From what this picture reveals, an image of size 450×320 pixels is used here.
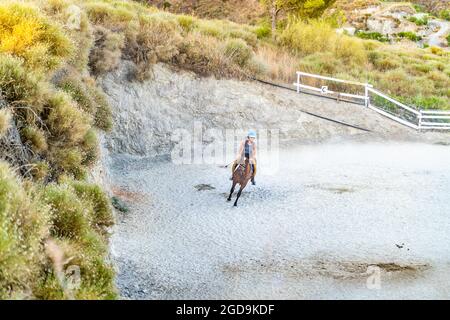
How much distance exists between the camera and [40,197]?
870 centimetres

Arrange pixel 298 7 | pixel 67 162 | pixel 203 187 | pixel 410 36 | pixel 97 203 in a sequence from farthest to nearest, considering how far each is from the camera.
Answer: pixel 410 36, pixel 298 7, pixel 203 187, pixel 67 162, pixel 97 203

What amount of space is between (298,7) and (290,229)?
23.3m

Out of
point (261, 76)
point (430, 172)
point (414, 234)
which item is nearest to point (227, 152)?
point (261, 76)

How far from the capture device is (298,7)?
3369 cm

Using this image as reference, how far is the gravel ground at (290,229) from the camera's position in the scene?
A: 10.4 meters

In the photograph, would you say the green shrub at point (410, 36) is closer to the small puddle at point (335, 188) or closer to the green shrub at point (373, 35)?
the green shrub at point (373, 35)

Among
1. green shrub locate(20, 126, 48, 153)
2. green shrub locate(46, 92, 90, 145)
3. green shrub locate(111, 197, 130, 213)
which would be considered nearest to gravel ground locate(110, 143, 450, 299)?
green shrub locate(111, 197, 130, 213)

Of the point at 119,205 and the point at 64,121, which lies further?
the point at 119,205

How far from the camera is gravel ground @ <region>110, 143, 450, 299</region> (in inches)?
409

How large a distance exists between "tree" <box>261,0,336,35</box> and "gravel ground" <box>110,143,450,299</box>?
14853 millimetres

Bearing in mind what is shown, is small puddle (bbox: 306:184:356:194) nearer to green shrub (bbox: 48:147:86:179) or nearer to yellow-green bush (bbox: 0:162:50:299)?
green shrub (bbox: 48:147:86:179)

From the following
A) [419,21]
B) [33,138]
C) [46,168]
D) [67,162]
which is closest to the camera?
[46,168]

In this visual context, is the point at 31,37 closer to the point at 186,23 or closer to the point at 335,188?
the point at 335,188

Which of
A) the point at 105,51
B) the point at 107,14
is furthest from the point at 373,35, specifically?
the point at 105,51
